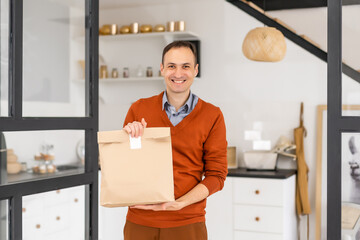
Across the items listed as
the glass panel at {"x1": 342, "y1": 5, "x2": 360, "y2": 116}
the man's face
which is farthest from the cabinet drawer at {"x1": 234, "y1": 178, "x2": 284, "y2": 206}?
the man's face

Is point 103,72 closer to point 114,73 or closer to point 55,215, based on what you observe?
point 114,73

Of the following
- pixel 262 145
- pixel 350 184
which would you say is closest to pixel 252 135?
pixel 262 145

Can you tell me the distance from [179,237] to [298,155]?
8.90ft

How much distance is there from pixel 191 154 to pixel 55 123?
68cm

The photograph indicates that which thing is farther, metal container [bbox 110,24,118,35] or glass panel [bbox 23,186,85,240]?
metal container [bbox 110,24,118,35]

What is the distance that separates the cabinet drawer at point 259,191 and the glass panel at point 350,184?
6.00 ft

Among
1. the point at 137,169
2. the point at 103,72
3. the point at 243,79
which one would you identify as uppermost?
Result: the point at 103,72

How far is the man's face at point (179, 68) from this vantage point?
1.72 meters

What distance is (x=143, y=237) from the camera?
1.72 m

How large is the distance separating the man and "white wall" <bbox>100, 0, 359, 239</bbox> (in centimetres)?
266

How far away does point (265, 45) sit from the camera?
146 inches

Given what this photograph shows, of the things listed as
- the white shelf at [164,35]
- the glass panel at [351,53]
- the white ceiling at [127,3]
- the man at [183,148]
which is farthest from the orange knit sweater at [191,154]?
the white ceiling at [127,3]

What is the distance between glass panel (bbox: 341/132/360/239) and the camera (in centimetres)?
198

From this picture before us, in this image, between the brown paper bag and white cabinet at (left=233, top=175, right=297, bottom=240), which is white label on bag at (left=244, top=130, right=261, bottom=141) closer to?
white cabinet at (left=233, top=175, right=297, bottom=240)
